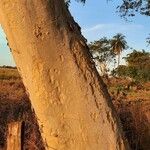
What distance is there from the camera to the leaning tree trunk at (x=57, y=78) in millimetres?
3541

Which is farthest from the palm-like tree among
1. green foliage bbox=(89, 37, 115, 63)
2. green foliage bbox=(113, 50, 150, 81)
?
green foliage bbox=(113, 50, 150, 81)

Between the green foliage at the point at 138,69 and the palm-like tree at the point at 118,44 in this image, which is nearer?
the green foliage at the point at 138,69

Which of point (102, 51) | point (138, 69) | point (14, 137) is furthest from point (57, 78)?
point (102, 51)

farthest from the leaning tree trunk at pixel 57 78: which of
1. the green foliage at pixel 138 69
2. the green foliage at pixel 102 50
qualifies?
the green foliage at pixel 102 50

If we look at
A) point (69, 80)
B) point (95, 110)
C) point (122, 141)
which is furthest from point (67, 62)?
point (122, 141)

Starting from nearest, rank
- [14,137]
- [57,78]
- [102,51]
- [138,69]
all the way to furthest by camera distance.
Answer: [57,78], [14,137], [138,69], [102,51]

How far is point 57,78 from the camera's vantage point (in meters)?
3.55

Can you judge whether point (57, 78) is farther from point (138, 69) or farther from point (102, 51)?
point (102, 51)

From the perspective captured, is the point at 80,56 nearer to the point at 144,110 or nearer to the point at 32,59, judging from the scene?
the point at 32,59

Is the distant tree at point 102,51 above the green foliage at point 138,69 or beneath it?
above

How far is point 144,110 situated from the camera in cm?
1149

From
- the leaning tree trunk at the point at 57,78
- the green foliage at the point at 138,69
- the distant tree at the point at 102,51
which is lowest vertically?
the leaning tree trunk at the point at 57,78

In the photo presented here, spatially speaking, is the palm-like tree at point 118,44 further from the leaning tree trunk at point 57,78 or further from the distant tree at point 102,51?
the leaning tree trunk at point 57,78

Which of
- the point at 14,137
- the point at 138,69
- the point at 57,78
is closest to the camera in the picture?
the point at 57,78
